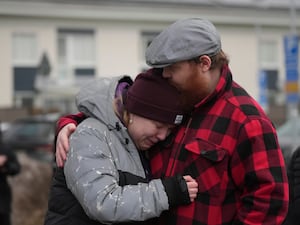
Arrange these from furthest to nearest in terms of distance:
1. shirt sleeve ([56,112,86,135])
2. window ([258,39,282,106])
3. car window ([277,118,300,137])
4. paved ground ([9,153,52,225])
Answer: window ([258,39,282,106]), car window ([277,118,300,137]), paved ground ([9,153,52,225]), shirt sleeve ([56,112,86,135])

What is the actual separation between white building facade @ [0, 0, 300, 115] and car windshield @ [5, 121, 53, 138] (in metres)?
12.9

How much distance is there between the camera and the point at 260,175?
1.83 meters

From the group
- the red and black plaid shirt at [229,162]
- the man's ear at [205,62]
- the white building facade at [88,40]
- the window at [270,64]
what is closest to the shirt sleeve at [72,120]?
the red and black plaid shirt at [229,162]

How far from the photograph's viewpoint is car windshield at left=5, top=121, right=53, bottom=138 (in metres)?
14.5

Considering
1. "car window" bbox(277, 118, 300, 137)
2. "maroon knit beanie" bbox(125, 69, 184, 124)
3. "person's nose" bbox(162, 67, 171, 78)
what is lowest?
"car window" bbox(277, 118, 300, 137)

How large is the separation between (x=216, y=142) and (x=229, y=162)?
0.26ft

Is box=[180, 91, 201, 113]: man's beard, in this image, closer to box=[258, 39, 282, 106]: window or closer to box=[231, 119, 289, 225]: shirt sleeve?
box=[231, 119, 289, 225]: shirt sleeve

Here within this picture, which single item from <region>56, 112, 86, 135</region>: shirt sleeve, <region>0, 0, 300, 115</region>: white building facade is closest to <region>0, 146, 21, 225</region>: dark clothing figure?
<region>56, 112, 86, 135</region>: shirt sleeve

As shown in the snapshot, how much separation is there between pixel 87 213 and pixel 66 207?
0.15 meters

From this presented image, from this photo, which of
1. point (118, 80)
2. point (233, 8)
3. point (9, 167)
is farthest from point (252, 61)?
point (118, 80)

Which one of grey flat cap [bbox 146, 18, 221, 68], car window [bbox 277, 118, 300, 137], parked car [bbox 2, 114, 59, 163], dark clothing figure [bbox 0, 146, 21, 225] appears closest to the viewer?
grey flat cap [bbox 146, 18, 221, 68]

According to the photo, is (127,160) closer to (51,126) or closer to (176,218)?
(176,218)

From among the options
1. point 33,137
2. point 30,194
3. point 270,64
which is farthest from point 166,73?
point 270,64

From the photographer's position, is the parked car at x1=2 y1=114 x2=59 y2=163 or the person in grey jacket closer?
the person in grey jacket
